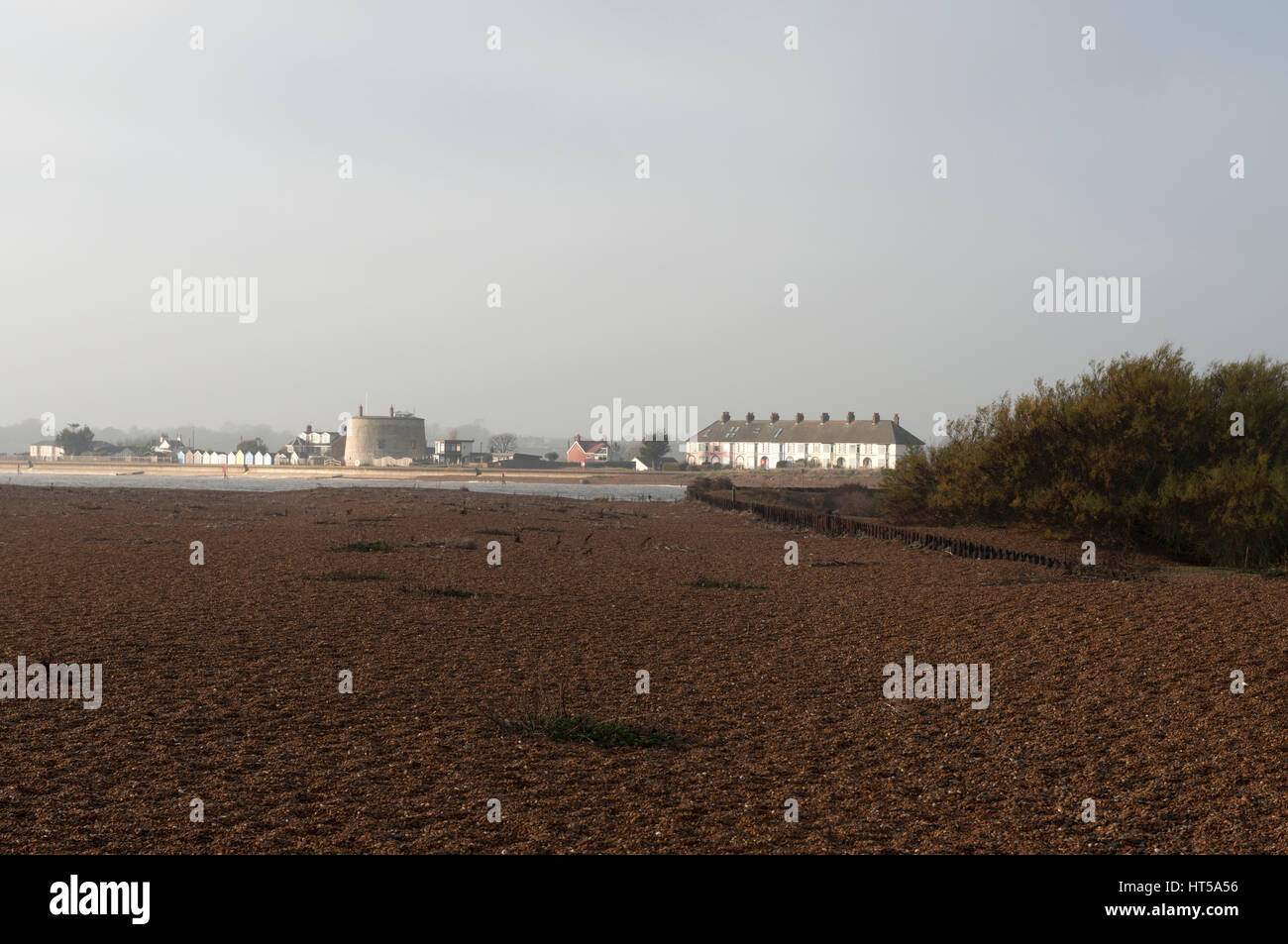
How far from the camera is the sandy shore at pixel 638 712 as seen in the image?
6.26 m

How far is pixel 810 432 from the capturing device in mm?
133500

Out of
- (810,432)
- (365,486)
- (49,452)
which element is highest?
(810,432)

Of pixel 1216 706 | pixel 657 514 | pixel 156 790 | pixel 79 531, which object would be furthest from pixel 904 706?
pixel 657 514

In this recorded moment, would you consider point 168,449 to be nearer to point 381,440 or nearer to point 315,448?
point 315,448

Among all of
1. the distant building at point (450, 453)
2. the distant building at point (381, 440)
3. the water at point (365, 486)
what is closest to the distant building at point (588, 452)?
the distant building at point (450, 453)

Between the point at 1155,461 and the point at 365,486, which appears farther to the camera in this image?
the point at 365,486

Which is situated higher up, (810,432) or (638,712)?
(810,432)

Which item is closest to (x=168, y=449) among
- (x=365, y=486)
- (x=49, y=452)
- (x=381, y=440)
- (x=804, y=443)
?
(x=49, y=452)

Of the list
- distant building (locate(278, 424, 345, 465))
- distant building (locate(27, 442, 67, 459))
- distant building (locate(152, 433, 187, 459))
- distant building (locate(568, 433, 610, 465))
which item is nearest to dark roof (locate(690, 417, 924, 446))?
distant building (locate(568, 433, 610, 465))

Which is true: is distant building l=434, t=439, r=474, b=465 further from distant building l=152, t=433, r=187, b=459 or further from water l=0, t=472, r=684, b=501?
distant building l=152, t=433, r=187, b=459

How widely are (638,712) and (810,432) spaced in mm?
126326

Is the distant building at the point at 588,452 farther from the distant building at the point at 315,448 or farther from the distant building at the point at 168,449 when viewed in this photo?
the distant building at the point at 168,449

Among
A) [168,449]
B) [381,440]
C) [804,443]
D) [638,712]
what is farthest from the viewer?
[168,449]

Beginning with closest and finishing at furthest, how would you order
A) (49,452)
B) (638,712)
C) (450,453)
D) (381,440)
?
(638,712), (381,440), (450,453), (49,452)
